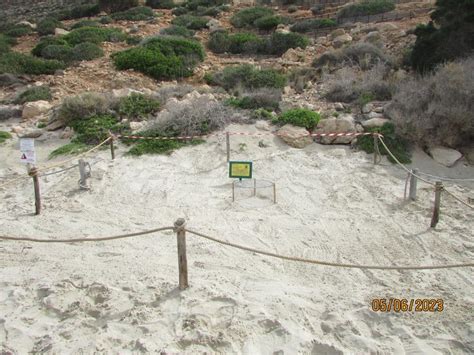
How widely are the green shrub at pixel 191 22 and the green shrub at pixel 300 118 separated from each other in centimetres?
1392

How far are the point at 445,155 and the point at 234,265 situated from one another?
17.7ft

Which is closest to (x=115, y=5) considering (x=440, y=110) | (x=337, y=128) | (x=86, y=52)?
(x=86, y=52)

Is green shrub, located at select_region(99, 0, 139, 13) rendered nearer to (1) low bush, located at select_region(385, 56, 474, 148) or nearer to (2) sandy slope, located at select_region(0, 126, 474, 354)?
(2) sandy slope, located at select_region(0, 126, 474, 354)

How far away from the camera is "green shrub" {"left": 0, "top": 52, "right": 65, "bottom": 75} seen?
1486cm

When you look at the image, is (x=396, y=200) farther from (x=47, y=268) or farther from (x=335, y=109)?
(x=47, y=268)

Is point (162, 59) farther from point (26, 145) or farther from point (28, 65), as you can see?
point (26, 145)

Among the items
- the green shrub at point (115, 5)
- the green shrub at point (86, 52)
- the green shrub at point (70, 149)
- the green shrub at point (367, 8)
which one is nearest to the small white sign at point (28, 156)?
the green shrub at point (70, 149)

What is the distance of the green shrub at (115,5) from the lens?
27344mm

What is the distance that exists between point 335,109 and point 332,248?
559 cm

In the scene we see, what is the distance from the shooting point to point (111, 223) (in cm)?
615

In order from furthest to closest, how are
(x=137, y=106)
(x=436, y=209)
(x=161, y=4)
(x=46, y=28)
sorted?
(x=161, y=4) → (x=46, y=28) → (x=137, y=106) → (x=436, y=209)

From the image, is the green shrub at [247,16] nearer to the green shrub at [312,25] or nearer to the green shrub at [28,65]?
the green shrub at [312,25]

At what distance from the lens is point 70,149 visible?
9.09 metres

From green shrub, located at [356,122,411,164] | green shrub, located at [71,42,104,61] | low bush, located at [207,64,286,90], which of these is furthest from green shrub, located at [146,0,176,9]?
green shrub, located at [356,122,411,164]
